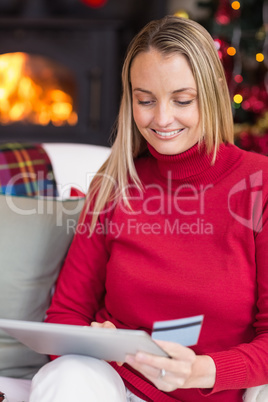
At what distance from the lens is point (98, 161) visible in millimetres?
1611

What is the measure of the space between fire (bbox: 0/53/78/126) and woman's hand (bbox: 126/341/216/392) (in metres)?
2.60

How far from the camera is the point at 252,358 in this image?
104 centimetres

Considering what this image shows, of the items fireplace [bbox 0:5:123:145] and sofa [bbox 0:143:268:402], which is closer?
sofa [bbox 0:143:268:402]

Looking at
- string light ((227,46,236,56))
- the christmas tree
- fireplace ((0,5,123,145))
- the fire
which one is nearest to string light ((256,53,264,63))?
the christmas tree

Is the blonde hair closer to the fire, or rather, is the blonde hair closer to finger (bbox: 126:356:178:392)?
finger (bbox: 126:356:178:392)

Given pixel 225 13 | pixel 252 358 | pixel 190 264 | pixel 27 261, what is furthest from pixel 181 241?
pixel 225 13

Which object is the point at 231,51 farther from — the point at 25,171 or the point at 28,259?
the point at 28,259

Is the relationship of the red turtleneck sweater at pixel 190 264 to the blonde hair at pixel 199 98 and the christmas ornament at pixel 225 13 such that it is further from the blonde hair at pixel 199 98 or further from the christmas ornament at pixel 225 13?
the christmas ornament at pixel 225 13

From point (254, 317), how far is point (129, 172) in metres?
0.44

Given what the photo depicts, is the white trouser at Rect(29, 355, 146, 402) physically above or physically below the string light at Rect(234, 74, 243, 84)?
below

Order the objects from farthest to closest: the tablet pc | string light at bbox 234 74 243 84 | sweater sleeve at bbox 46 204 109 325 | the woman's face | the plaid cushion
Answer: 1. string light at bbox 234 74 243 84
2. the plaid cushion
3. sweater sleeve at bbox 46 204 109 325
4. the woman's face
5. the tablet pc

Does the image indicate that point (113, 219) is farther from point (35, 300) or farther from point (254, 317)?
point (254, 317)

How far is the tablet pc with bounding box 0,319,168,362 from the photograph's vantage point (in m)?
0.89

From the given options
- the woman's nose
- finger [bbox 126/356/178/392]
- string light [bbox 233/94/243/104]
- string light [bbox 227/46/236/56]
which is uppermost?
string light [bbox 227/46/236/56]
